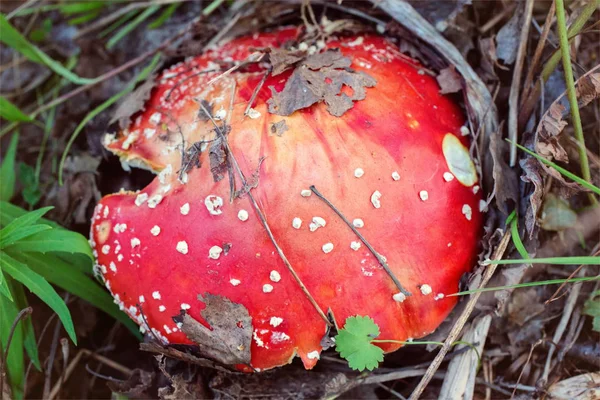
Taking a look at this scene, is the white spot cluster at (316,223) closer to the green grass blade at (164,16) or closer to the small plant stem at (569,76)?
the small plant stem at (569,76)

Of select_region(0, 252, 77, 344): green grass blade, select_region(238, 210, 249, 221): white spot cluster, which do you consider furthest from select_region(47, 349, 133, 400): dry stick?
select_region(238, 210, 249, 221): white spot cluster

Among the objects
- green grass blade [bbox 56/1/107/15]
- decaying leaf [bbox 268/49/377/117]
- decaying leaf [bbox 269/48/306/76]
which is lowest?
decaying leaf [bbox 268/49/377/117]

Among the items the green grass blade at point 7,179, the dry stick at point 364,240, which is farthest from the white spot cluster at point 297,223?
the green grass blade at point 7,179

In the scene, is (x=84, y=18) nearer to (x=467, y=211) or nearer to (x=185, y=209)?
(x=185, y=209)

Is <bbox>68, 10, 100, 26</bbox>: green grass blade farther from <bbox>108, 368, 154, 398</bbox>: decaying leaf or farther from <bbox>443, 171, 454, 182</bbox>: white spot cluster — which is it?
<bbox>443, 171, 454, 182</bbox>: white spot cluster

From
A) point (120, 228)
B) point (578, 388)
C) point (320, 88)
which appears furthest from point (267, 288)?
point (578, 388)

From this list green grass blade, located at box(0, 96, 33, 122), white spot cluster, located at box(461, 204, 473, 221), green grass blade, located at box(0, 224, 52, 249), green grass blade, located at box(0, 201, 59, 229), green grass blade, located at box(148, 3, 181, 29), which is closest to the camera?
green grass blade, located at box(0, 224, 52, 249)
